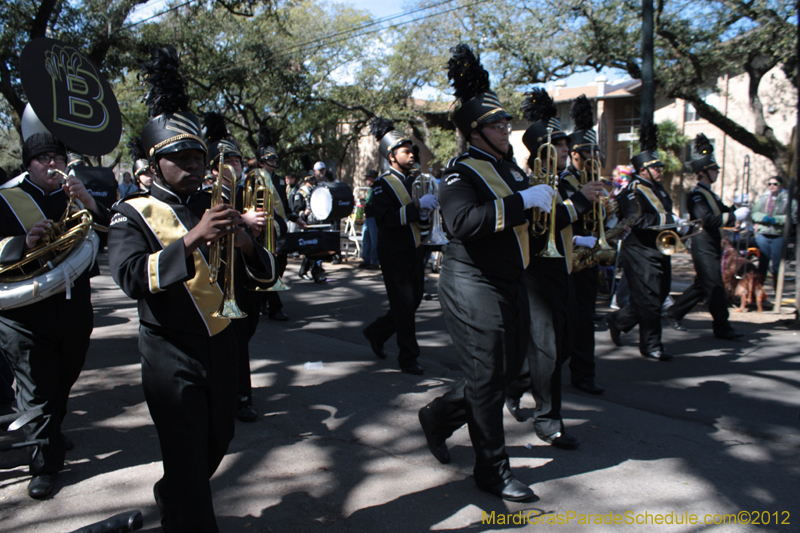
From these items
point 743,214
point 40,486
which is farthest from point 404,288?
point 743,214

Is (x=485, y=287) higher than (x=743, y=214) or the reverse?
the reverse

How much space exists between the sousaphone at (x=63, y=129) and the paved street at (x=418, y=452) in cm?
118

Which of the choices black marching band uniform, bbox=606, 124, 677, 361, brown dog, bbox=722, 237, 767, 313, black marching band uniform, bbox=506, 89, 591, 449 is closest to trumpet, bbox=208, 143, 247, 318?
black marching band uniform, bbox=506, 89, 591, 449

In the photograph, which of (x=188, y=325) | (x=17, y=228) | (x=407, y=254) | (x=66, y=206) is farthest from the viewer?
(x=407, y=254)

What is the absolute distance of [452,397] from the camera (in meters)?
3.73

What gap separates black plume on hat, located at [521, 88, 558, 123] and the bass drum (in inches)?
190

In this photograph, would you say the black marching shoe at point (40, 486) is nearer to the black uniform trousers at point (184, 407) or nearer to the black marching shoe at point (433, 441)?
the black uniform trousers at point (184, 407)

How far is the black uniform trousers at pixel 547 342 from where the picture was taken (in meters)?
4.27

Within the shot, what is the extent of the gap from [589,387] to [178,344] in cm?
382

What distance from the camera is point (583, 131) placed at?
18.8ft

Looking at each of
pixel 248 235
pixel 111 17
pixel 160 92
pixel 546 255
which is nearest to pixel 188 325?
pixel 248 235

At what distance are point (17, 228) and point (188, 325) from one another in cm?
175

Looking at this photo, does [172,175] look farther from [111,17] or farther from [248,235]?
[111,17]

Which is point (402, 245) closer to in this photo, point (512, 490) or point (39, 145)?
point (512, 490)
